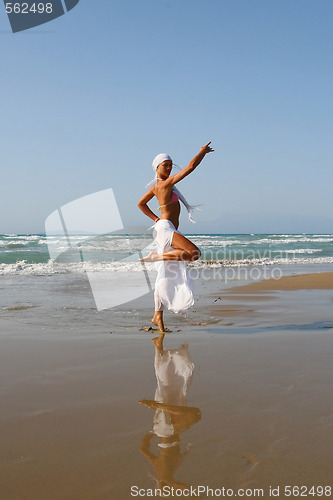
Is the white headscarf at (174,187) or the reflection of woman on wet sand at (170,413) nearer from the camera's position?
the reflection of woman on wet sand at (170,413)

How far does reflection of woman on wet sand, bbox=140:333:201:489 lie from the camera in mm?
1808

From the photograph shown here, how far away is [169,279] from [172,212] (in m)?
0.77

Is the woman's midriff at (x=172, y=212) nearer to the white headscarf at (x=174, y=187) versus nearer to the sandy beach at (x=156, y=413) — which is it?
the white headscarf at (x=174, y=187)

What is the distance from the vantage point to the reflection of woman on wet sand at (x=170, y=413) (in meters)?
1.81

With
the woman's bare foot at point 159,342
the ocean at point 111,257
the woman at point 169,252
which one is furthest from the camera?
the ocean at point 111,257

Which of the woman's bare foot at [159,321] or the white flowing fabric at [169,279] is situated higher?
the white flowing fabric at [169,279]

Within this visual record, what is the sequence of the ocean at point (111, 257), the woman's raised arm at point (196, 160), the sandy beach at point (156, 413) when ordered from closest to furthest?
1. the sandy beach at point (156, 413)
2. the woman's raised arm at point (196, 160)
3. the ocean at point (111, 257)

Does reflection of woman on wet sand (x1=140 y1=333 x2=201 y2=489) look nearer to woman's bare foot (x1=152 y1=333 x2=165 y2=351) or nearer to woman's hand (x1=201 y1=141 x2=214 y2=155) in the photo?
woman's bare foot (x1=152 y1=333 x2=165 y2=351)

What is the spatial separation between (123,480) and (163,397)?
92cm

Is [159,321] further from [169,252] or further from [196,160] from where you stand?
[196,160]

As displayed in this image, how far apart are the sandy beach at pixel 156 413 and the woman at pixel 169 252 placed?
400 millimetres

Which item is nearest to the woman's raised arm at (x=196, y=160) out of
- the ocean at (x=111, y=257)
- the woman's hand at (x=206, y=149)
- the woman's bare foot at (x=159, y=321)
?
the woman's hand at (x=206, y=149)

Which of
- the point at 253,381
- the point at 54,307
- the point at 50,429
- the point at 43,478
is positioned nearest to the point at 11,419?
the point at 50,429

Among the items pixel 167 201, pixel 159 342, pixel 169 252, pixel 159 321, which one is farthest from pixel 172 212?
pixel 159 342
